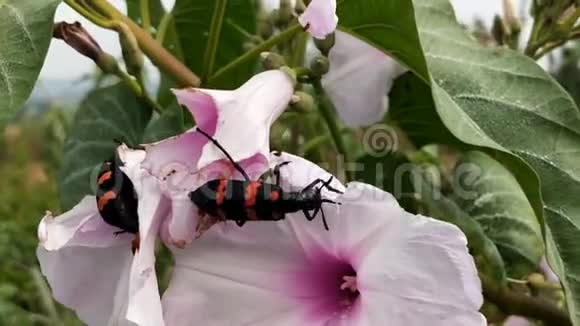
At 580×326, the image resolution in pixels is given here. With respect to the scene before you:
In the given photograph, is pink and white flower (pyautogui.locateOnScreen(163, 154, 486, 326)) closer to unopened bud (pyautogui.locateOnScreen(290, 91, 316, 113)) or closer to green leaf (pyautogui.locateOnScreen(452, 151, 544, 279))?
unopened bud (pyautogui.locateOnScreen(290, 91, 316, 113))

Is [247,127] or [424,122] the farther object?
[424,122]

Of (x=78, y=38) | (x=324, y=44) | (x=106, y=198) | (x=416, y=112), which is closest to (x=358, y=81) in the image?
(x=416, y=112)

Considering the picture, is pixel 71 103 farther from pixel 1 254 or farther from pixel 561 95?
pixel 561 95

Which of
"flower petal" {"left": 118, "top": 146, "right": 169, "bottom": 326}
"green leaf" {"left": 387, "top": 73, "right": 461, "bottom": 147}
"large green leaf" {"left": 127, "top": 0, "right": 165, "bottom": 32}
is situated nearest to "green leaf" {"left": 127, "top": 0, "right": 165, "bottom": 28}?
"large green leaf" {"left": 127, "top": 0, "right": 165, "bottom": 32}

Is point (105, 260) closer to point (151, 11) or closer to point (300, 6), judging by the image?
point (300, 6)

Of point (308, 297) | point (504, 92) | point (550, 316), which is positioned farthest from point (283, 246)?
point (550, 316)

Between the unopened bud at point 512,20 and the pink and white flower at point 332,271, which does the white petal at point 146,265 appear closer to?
the pink and white flower at point 332,271
